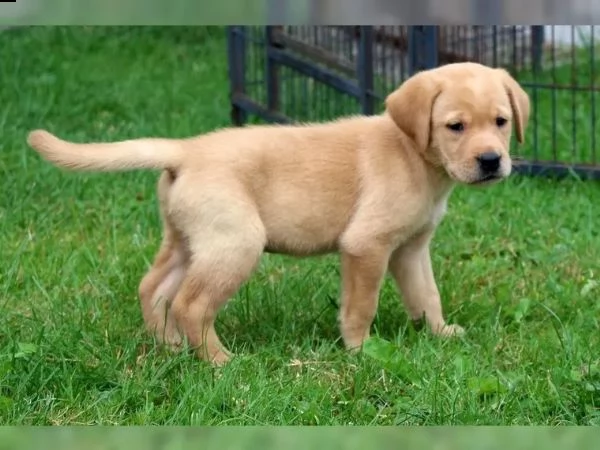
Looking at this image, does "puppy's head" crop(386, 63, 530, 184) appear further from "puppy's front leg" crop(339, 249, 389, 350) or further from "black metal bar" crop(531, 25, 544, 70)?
"black metal bar" crop(531, 25, 544, 70)

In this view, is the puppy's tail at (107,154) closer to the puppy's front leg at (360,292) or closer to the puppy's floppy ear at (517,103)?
the puppy's front leg at (360,292)

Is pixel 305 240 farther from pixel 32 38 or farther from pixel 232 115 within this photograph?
pixel 32 38

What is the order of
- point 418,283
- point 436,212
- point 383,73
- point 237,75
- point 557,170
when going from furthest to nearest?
point 237,75 → point 383,73 → point 557,170 → point 418,283 → point 436,212

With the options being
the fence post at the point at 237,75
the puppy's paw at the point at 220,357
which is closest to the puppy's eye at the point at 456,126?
the puppy's paw at the point at 220,357

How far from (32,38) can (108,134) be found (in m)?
2.79

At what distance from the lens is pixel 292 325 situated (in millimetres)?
3650

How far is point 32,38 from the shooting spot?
9.16 m

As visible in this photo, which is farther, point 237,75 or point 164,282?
point 237,75

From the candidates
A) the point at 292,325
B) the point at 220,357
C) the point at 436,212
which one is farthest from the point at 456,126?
the point at 220,357

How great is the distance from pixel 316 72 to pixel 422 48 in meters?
1.10

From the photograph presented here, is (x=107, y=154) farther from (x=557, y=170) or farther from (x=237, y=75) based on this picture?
(x=237, y=75)

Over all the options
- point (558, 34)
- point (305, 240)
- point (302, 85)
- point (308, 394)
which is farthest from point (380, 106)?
point (308, 394)

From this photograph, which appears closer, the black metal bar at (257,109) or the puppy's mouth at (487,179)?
the puppy's mouth at (487,179)

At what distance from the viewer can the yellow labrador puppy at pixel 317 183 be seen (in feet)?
11.0
